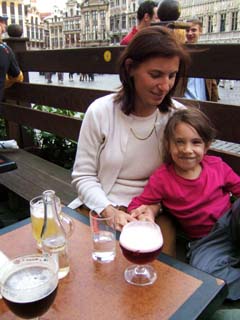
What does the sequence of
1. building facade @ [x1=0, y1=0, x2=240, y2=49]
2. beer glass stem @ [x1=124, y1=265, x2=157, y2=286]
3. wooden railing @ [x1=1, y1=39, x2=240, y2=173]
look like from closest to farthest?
beer glass stem @ [x1=124, y1=265, x2=157, y2=286]
wooden railing @ [x1=1, y1=39, x2=240, y2=173]
building facade @ [x1=0, y1=0, x2=240, y2=49]

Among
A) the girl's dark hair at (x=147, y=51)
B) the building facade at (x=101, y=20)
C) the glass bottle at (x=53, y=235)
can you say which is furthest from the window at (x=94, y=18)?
the glass bottle at (x=53, y=235)

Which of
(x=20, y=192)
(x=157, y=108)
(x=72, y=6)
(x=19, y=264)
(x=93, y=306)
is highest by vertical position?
(x=72, y=6)

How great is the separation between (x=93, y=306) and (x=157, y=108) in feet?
3.97

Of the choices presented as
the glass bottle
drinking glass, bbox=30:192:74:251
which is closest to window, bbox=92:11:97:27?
drinking glass, bbox=30:192:74:251

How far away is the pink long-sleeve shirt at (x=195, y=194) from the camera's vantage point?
1.72 metres

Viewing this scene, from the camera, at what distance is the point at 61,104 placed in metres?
3.29

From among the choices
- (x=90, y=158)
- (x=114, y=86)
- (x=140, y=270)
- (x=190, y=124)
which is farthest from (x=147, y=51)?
(x=114, y=86)

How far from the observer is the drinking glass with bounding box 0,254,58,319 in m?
0.78

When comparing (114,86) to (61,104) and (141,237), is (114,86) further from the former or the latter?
(141,237)

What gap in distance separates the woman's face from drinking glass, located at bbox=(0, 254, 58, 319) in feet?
3.43

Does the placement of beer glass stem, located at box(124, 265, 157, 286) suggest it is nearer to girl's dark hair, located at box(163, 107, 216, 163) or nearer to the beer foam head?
the beer foam head

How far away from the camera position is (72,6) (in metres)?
48.2

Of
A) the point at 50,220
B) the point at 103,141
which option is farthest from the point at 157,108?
the point at 50,220

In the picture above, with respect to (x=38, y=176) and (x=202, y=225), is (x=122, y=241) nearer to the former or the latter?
(x=202, y=225)
